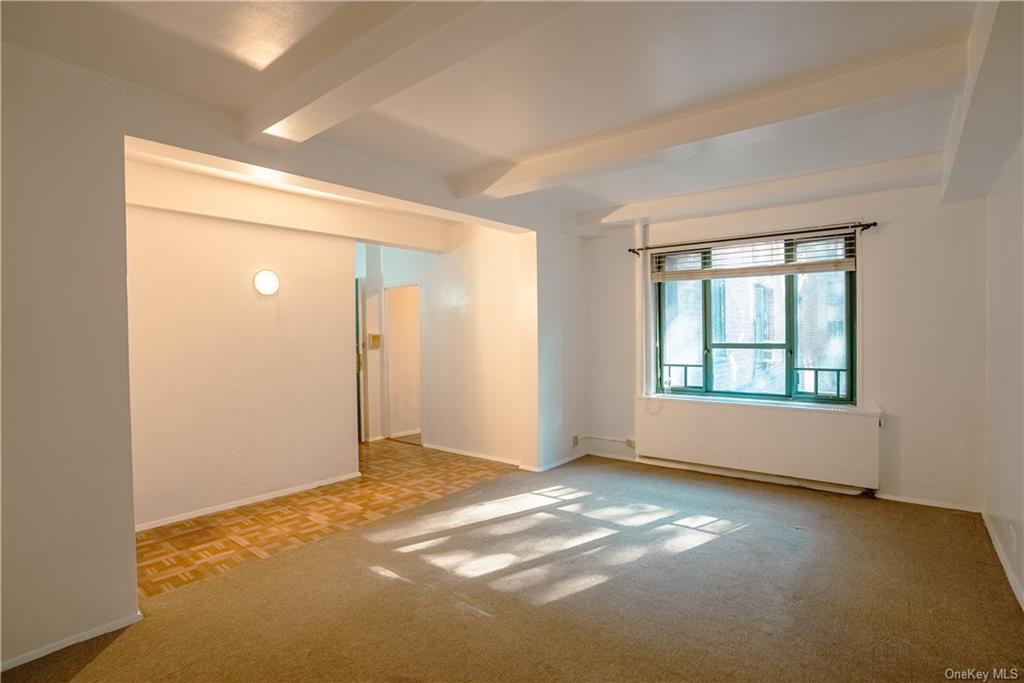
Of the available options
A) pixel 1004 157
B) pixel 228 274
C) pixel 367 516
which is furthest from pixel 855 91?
pixel 228 274

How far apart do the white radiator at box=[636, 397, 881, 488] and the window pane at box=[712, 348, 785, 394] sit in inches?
10.6

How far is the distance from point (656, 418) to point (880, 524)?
212 centimetres

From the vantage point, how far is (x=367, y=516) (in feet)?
13.6

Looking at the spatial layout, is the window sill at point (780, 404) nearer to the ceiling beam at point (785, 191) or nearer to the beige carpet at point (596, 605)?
the beige carpet at point (596, 605)

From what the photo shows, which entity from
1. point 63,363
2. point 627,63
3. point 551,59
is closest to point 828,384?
point 627,63

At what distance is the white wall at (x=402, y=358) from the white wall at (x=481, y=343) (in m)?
0.66

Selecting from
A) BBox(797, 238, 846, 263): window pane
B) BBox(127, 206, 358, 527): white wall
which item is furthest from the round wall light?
BBox(797, 238, 846, 263): window pane

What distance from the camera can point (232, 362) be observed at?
14.7 ft

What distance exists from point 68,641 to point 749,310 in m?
5.45

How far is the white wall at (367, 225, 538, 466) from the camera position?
555 cm

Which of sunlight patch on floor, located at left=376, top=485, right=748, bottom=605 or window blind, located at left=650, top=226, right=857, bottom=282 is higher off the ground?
window blind, located at left=650, top=226, right=857, bottom=282

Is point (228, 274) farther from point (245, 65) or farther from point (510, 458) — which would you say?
point (510, 458)

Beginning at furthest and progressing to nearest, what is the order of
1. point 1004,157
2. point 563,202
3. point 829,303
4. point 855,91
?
point 563,202 < point 829,303 < point 1004,157 < point 855,91

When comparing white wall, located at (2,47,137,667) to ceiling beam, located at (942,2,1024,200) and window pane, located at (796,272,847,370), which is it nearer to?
ceiling beam, located at (942,2,1024,200)
